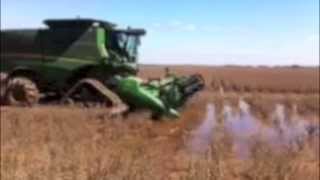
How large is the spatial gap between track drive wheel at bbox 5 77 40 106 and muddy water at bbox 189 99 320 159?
5.02 metres

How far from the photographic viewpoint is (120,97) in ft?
68.7

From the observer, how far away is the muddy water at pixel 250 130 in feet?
53.5

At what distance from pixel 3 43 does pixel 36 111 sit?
5074mm

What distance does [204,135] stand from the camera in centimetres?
1841

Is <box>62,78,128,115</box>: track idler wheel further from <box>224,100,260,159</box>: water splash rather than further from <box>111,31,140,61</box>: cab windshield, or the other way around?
<box>224,100,260,159</box>: water splash

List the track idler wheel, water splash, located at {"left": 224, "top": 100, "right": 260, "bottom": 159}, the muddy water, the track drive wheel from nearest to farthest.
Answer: water splash, located at {"left": 224, "top": 100, "right": 260, "bottom": 159} < the muddy water < the track idler wheel < the track drive wheel

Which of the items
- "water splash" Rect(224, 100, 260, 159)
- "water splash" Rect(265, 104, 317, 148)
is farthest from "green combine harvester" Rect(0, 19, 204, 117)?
"water splash" Rect(265, 104, 317, 148)

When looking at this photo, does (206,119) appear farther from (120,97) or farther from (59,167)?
(59,167)

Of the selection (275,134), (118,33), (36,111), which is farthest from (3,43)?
(275,134)

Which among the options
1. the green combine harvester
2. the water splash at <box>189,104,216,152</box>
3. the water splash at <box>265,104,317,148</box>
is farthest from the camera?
the green combine harvester

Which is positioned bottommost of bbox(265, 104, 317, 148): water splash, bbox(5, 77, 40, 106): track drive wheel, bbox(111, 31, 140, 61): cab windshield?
bbox(265, 104, 317, 148): water splash

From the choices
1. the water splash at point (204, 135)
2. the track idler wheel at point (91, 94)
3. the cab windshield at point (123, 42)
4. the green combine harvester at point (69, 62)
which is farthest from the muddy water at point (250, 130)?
the cab windshield at point (123, 42)

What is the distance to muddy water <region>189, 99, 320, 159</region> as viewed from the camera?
16.3 meters

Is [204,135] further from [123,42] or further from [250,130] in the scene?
[123,42]
